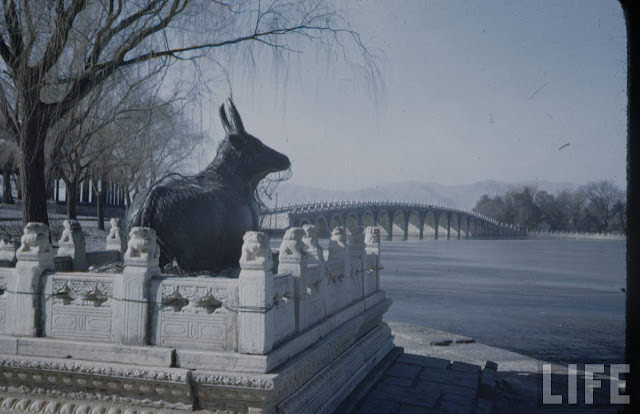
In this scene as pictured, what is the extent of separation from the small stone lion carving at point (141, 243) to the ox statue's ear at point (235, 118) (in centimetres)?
232

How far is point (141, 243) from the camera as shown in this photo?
4.05 meters

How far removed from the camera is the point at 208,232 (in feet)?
18.1

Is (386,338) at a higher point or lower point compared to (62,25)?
lower

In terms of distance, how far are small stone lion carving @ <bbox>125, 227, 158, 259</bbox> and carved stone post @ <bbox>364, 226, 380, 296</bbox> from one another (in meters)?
3.79

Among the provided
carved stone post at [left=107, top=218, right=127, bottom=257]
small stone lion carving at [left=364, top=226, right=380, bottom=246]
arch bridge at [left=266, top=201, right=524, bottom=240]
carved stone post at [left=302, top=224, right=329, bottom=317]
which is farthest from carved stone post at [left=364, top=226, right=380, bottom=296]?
arch bridge at [left=266, top=201, right=524, bottom=240]

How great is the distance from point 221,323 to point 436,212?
3211 inches

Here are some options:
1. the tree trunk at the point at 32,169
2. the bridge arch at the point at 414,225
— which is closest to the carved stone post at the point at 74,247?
the tree trunk at the point at 32,169

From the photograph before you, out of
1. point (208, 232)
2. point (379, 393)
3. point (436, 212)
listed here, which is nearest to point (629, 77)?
point (208, 232)

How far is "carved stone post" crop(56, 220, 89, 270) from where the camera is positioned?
20.4ft

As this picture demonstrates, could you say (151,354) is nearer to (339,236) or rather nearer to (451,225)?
(339,236)

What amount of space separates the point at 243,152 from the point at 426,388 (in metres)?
3.68

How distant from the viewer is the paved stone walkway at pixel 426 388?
5.66 metres

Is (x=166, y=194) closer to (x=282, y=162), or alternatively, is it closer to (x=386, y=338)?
(x=282, y=162)

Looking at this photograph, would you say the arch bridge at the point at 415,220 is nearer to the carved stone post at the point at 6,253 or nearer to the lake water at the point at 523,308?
the lake water at the point at 523,308
